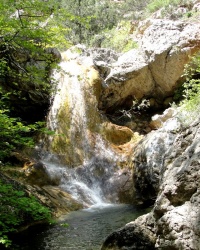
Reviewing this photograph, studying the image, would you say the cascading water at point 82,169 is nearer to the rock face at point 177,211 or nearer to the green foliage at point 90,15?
the rock face at point 177,211

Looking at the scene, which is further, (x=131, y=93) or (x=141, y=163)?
(x=131, y=93)

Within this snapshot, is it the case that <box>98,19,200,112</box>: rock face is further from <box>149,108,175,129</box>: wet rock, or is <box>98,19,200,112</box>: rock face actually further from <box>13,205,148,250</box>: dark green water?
<box>13,205,148,250</box>: dark green water

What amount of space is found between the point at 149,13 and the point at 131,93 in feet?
43.6

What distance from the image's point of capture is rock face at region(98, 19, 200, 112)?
13781mm

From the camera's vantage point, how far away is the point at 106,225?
723cm

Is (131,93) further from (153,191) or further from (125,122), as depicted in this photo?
(153,191)

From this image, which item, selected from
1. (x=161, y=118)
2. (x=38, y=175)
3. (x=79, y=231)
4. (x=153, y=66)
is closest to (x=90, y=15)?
(x=153, y=66)

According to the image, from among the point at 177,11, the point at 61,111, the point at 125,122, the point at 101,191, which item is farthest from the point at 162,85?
the point at 177,11

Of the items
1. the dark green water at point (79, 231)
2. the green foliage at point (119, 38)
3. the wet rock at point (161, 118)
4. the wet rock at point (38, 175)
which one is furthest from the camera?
the green foliage at point (119, 38)

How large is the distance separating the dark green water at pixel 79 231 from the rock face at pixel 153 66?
24.6 ft

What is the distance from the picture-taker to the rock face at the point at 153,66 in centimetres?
1378

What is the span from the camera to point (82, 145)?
12484 mm

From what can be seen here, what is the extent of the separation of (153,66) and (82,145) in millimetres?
5551

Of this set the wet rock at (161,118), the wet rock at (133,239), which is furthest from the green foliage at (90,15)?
the wet rock at (133,239)
